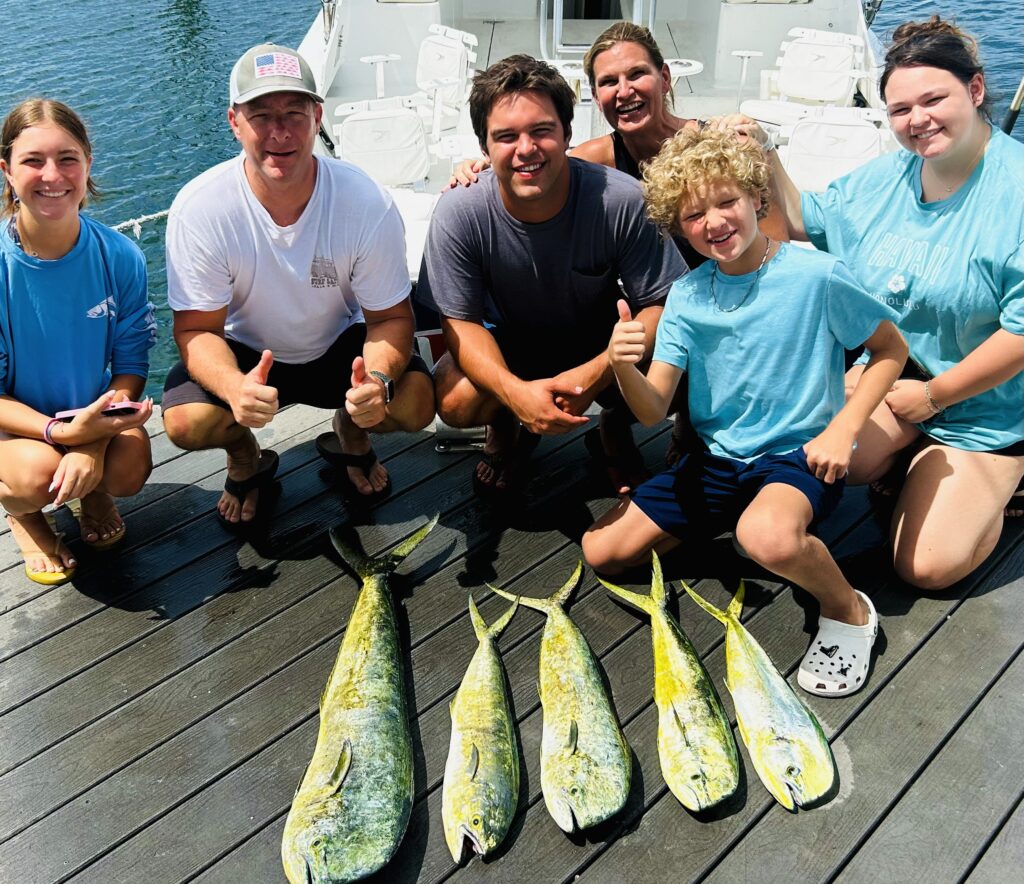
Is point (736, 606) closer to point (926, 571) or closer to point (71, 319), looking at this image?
point (926, 571)

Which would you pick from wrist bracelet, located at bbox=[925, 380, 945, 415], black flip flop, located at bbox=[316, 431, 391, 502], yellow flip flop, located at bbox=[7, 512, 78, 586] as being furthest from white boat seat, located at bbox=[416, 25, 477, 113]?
wrist bracelet, located at bbox=[925, 380, 945, 415]

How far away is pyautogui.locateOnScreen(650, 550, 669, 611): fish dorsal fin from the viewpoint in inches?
112

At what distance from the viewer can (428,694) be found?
2.65 m

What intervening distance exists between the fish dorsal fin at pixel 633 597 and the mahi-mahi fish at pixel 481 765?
0.47m

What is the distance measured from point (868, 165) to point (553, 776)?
221 centimetres

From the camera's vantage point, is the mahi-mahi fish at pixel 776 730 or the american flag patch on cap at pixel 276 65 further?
the american flag patch on cap at pixel 276 65

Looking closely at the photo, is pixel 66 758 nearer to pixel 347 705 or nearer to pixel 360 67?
pixel 347 705

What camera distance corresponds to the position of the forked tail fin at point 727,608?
110 inches

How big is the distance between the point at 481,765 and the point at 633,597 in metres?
0.83

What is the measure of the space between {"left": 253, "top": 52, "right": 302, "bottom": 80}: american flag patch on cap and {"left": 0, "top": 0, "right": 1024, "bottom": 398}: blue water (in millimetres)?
6739

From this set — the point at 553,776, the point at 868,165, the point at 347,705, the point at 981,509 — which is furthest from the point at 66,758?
the point at 868,165

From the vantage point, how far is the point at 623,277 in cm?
317

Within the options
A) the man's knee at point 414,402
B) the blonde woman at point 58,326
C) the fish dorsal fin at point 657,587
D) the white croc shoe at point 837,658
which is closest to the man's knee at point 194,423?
the blonde woman at point 58,326

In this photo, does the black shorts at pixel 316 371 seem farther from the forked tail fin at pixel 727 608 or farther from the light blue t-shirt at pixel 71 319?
the forked tail fin at pixel 727 608
